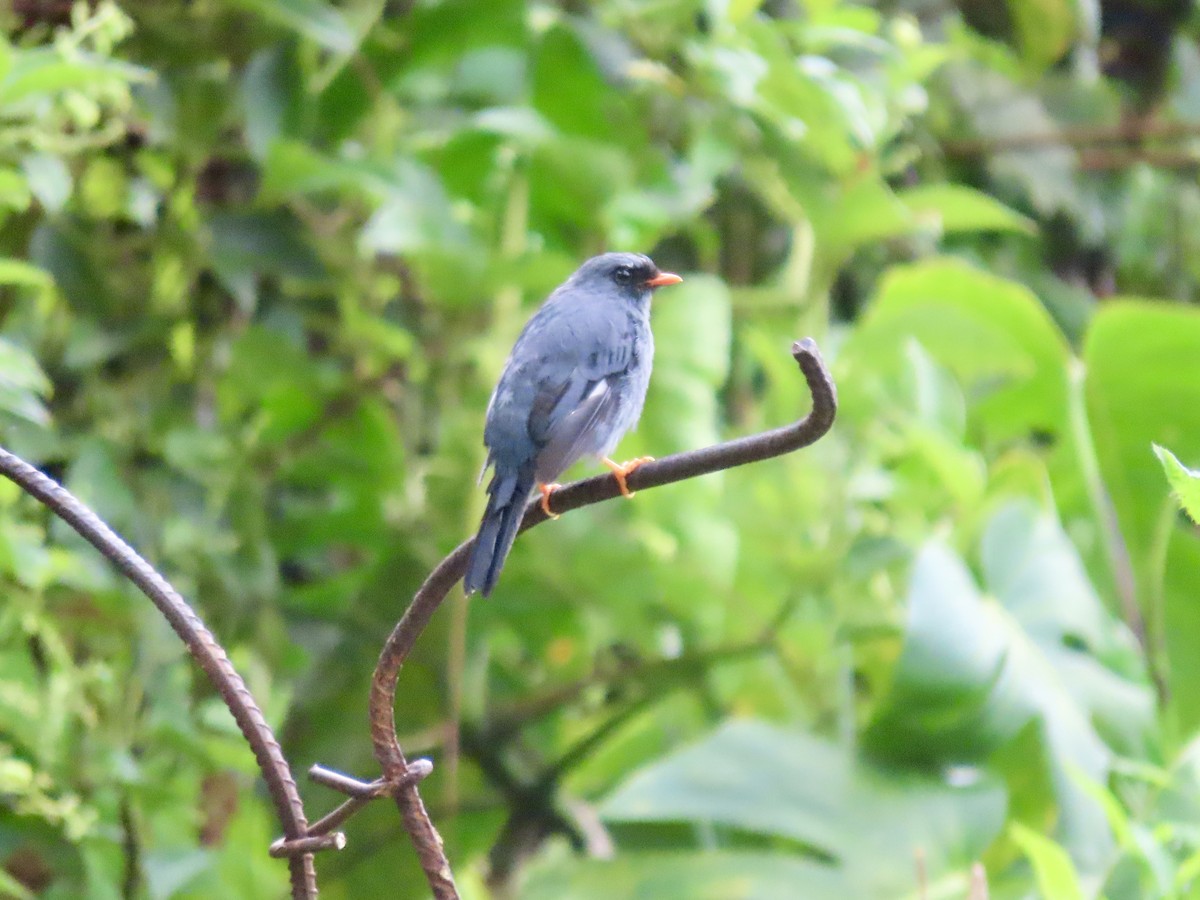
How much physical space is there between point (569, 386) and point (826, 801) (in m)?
0.91

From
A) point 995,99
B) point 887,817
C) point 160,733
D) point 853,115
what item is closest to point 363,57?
point 853,115

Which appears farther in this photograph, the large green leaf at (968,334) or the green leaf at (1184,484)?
the large green leaf at (968,334)

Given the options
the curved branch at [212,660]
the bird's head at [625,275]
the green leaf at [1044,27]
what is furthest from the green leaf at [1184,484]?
the green leaf at [1044,27]

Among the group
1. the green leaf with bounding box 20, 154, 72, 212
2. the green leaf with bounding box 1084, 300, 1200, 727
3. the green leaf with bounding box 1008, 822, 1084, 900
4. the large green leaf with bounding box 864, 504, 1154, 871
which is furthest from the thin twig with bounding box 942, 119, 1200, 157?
the green leaf with bounding box 20, 154, 72, 212

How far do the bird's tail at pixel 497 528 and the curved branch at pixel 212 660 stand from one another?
0.30 meters

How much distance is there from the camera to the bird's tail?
1532mm

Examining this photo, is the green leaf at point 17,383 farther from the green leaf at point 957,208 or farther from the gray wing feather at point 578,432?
the green leaf at point 957,208

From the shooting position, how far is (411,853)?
2916 mm

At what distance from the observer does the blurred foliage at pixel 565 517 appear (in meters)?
2.40

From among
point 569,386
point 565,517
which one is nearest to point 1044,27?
point 565,517

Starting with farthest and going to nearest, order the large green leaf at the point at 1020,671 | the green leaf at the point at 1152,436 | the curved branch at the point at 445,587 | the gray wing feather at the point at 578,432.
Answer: the green leaf at the point at 1152,436
the large green leaf at the point at 1020,671
the gray wing feather at the point at 578,432
the curved branch at the point at 445,587

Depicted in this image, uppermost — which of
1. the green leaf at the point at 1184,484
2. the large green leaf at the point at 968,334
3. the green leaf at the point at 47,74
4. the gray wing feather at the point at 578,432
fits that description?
the green leaf at the point at 47,74

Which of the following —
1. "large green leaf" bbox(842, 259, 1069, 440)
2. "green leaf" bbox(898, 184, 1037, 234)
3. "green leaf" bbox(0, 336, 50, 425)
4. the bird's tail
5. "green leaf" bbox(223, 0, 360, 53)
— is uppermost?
"green leaf" bbox(223, 0, 360, 53)

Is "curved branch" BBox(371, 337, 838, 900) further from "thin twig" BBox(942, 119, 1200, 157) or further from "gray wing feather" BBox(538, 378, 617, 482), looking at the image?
"thin twig" BBox(942, 119, 1200, 157)
